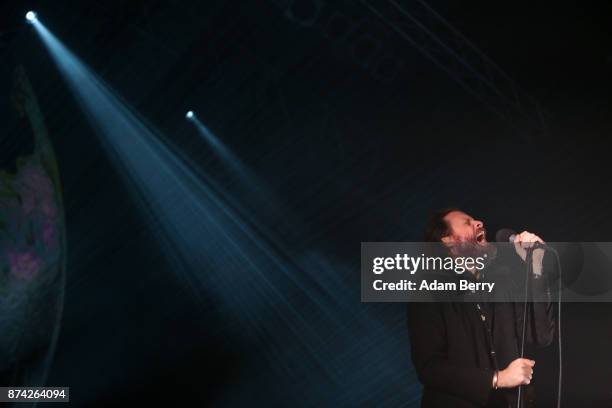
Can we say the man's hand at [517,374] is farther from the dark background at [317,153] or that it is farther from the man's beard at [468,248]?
the dark background at [317,153]

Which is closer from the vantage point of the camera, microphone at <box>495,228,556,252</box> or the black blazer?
the black blazer

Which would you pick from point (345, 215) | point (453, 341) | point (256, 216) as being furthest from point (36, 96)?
point (453, 341)

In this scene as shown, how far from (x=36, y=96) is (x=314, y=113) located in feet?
8.62

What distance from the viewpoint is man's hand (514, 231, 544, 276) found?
86.6 inches

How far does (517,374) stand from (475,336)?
0.29m

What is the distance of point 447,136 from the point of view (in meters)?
5.66

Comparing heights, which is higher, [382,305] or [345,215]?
[345,215]

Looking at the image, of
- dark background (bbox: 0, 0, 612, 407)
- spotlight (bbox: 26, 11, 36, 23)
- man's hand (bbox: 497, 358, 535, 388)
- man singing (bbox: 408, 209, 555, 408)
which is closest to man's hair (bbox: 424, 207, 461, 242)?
man singing (bbox: 408, 209, 555, 408)

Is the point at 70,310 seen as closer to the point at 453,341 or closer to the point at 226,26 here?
the point at 226,26

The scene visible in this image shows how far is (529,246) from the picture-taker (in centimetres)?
222

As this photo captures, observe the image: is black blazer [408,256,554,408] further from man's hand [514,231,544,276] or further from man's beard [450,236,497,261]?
man's beard [450,236,497,261]

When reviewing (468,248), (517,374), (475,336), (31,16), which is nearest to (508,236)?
(468,248)

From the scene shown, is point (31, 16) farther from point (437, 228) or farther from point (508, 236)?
point (508, 236)

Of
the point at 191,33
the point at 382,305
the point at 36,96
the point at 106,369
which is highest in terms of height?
the point at 191,33
